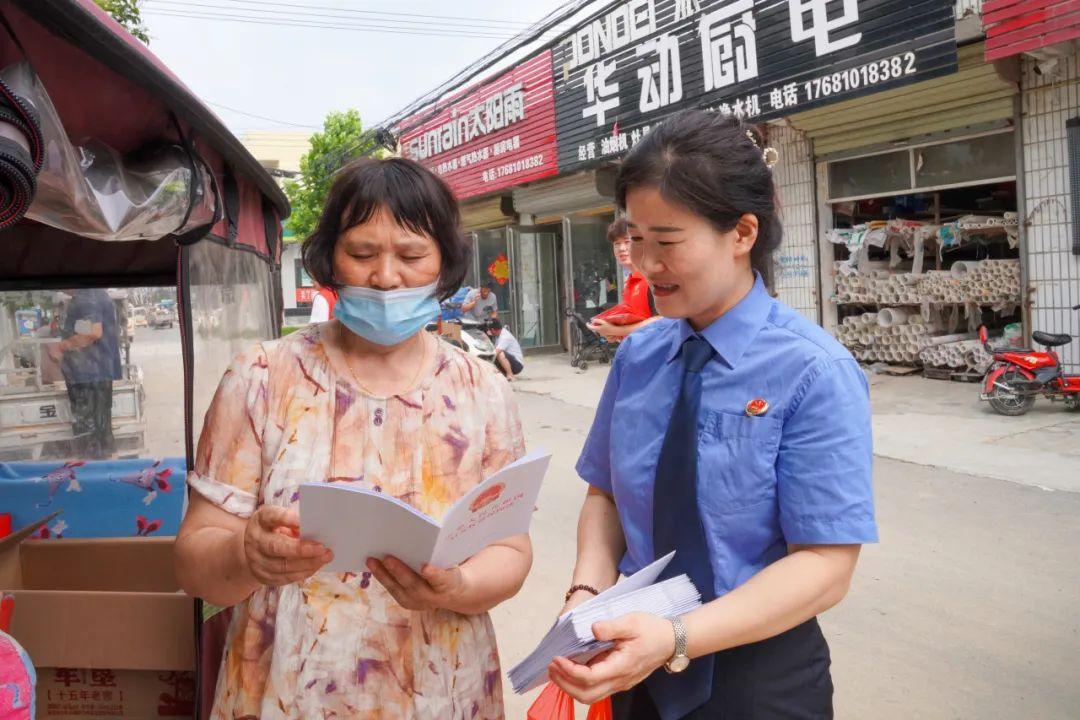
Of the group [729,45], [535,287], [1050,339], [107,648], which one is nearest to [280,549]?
[107,648]

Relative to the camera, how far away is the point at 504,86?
47.0 feet

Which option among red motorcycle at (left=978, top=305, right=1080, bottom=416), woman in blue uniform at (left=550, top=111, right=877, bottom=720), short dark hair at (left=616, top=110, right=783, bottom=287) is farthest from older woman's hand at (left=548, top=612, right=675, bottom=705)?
red motorcycle at (left=978, top=305, right=1080, bottom=416)

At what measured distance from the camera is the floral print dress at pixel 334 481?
1.56 metres

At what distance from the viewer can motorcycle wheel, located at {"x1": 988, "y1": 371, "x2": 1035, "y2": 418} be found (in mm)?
7211

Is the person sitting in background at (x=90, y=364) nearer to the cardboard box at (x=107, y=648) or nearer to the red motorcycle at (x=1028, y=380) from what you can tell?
the cardboard box at (x=107, y=648)

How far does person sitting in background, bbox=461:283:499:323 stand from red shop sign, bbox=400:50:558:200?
1858mm

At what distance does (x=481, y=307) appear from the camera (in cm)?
1445

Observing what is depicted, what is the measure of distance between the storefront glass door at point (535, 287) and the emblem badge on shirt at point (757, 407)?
14.6 m

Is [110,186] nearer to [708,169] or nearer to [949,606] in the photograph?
[708,169]

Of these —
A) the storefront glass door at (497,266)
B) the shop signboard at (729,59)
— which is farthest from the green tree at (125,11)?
the storefront glass door at (497,266)

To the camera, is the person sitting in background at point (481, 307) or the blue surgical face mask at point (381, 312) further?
the person sitting in background at point (481, 307)

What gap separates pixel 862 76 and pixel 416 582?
8.04m

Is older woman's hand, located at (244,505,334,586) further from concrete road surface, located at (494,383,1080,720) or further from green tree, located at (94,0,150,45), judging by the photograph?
green tree, located at (94,0,150,45)

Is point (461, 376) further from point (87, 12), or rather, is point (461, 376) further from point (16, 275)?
point (16, 275)
